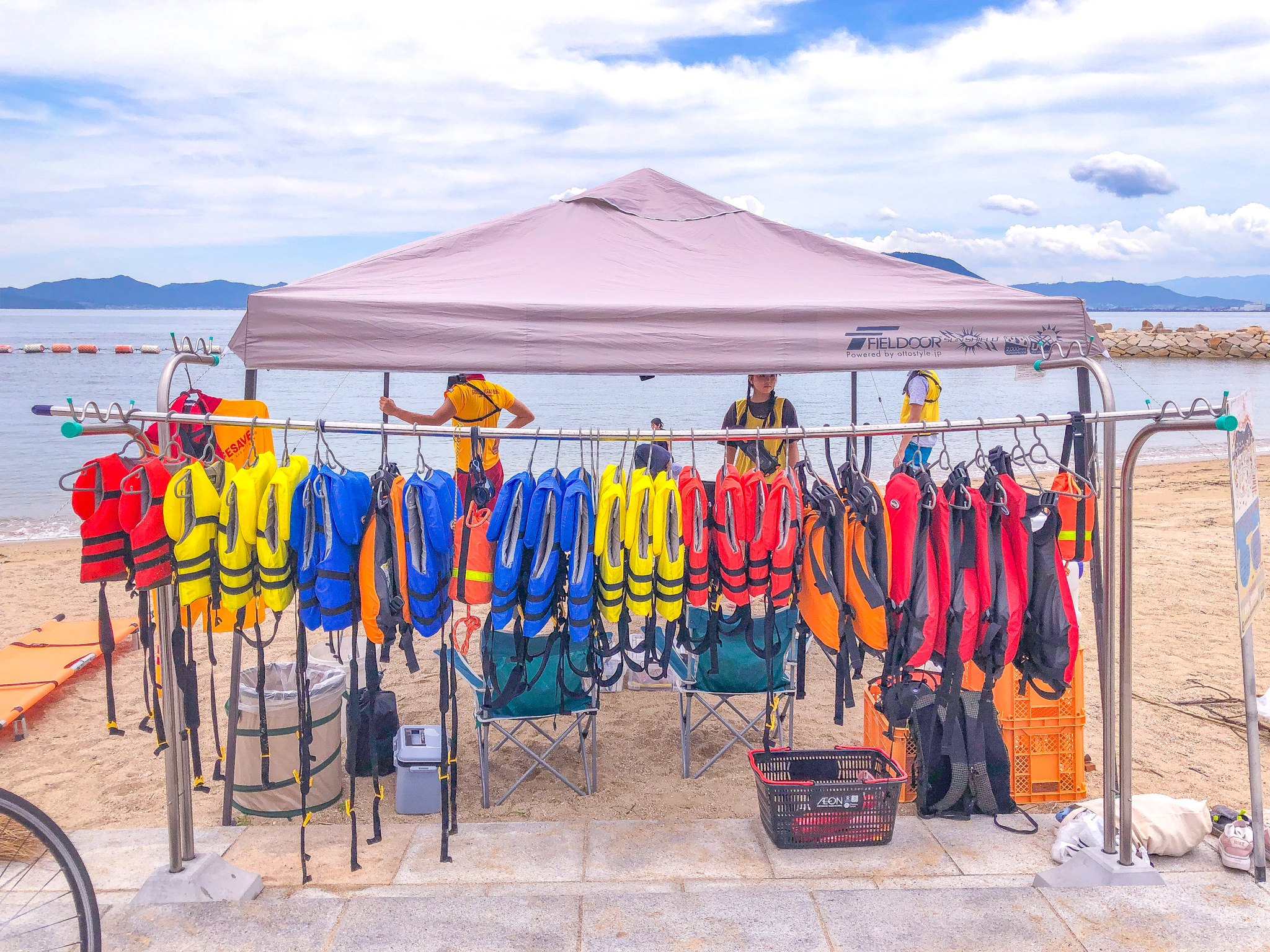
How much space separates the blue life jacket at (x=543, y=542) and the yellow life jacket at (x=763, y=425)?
239 cm

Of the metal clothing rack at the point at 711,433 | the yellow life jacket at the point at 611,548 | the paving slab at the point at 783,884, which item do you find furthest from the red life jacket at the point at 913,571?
the yellow life jacket at the point at 611,548

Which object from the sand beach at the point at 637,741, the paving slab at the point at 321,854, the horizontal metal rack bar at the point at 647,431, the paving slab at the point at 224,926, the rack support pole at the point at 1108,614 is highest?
the horizontal metal rack bar at the point at 647,431

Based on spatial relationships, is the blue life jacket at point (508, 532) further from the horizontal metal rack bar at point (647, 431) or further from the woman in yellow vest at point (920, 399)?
the woman in yellow vest at point (920, 399)

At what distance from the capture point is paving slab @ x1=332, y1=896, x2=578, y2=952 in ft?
9.55

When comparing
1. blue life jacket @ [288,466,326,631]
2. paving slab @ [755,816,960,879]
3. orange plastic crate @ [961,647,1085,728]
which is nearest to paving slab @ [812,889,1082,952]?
paving slab @ [755,816,960,879]

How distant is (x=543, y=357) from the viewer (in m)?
3.48

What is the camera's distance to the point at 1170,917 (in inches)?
121

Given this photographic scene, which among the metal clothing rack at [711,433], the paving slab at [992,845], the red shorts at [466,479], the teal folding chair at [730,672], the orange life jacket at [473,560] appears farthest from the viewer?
the teal folding chair at [730,672]

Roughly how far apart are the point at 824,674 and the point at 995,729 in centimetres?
230

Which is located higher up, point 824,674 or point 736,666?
point 736,666

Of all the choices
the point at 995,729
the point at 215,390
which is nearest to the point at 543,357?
the point at 995,729

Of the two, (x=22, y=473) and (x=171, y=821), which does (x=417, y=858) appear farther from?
(x=22, y=473)

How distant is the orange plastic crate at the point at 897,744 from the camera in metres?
4.07

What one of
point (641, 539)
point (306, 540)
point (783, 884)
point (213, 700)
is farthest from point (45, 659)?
point (783, 884)
